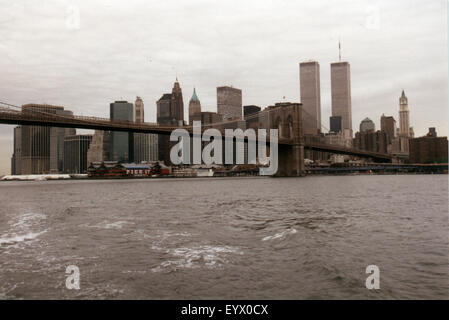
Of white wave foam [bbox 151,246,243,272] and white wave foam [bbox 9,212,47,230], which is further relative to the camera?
white wave foam [bbox 9,212,47,230]

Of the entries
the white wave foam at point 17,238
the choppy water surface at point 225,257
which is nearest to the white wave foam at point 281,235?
the choppy water surface at point 225,257

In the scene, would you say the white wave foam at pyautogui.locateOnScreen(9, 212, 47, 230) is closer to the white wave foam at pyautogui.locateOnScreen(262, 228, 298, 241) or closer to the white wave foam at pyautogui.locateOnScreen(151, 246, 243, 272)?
the white wave foam at pyautogui.locateOnScreen(151, 246, 243, 272)

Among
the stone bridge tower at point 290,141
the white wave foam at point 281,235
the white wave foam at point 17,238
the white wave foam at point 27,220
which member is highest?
the stone bridge tower at point 290,141

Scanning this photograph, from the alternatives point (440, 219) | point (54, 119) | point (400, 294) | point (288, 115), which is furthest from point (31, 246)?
point (288, 115)

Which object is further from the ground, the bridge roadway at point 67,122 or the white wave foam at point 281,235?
the bridge roadway at point 67,122

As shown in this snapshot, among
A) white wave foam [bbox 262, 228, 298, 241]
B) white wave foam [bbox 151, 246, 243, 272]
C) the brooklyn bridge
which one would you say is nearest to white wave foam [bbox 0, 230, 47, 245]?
white wave foam [bbox 151, 246, 243, 272]

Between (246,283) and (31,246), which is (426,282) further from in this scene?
(31,246)

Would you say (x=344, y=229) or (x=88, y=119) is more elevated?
(x=88, y=119)

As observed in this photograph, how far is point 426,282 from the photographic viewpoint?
8.28 metres

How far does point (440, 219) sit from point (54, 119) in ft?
187

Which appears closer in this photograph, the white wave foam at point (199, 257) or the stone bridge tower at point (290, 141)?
the white wave foam at point (199, 257)

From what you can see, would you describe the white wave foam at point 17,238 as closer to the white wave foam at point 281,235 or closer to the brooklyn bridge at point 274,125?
the white wave foam at point 281,235

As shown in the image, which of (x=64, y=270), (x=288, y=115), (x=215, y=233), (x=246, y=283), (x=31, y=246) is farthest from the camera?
(x=288, y=115)

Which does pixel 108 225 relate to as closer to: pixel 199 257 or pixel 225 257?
pixel 199 257
